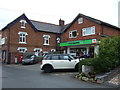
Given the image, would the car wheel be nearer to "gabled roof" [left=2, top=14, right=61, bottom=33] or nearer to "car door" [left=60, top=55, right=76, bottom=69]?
"car door" [left=60, top=55, right=76, bottom=69]

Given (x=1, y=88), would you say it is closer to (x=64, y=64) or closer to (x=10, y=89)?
(x=10, y=89)

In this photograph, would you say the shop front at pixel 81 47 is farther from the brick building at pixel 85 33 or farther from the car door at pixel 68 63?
the car door at pixel 68 63

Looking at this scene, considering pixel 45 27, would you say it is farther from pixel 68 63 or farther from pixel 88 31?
pixel 68 63

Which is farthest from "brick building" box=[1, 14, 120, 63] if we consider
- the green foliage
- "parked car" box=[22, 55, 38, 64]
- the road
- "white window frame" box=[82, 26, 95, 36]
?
the road

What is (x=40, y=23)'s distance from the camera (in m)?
32.2

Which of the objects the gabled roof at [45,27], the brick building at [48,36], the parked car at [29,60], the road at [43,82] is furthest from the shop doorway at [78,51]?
the road at [43,82]

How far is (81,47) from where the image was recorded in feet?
86.1

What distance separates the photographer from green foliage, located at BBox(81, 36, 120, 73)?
1080 centimetres

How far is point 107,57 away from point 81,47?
607 inches

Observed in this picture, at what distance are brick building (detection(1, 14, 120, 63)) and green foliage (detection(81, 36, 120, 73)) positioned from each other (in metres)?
10.4

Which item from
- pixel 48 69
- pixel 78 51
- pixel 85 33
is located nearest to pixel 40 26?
pixel 78 51

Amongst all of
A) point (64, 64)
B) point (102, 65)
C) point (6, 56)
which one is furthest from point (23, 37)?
point (102, 65)

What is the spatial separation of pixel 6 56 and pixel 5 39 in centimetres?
337

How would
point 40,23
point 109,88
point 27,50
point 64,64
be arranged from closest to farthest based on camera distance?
point 109,88
point 64,64
point 27,50
point 40,23
